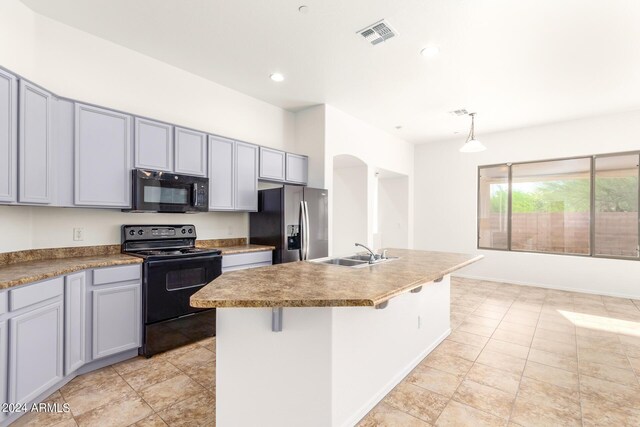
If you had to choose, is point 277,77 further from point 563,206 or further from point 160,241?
point 563,206

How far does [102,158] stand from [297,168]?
243 cm

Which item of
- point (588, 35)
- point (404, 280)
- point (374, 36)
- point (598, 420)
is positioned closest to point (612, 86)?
point (588, 35)

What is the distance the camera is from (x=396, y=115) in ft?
16.5

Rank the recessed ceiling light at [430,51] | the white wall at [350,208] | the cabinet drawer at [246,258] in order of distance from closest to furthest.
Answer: the recessed ceiling light at [430,51] < the cabinet drawer at [246,258] < the white wall at [350,208]

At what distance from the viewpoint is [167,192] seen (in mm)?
3072

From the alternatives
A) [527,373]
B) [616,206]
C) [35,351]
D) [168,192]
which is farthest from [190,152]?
[616,206]

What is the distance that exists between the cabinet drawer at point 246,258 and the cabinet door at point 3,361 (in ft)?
5.72

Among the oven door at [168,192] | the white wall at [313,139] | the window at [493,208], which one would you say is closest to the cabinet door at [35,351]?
the oven door at [168,192]

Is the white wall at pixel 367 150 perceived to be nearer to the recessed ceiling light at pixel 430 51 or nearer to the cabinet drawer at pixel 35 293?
the recessed ceiling light at pixel 430 51

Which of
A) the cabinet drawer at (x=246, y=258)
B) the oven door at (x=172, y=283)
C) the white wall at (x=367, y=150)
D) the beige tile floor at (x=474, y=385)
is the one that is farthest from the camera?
the white wall at (x=367, y=150)

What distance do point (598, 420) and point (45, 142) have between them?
172 inches

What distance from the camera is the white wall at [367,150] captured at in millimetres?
4637

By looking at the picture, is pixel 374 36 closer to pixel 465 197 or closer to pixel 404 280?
pixel 404 280

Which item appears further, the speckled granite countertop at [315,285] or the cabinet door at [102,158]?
the cabinet door at [102,158]
